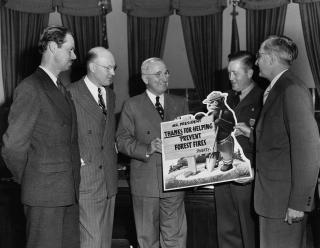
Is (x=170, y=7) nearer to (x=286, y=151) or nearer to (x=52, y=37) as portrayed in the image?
(x=52, y=37)

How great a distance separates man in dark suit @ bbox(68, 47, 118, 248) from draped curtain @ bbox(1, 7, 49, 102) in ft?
17.2

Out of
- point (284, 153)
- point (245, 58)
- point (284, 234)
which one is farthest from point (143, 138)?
point (284, 234)

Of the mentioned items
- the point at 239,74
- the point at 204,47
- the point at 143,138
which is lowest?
the point at 143,138

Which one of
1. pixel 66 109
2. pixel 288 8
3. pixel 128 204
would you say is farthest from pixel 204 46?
pixel 66 109

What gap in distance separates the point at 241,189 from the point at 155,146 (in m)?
0.74

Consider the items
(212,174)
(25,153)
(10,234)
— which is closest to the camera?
(25,153)

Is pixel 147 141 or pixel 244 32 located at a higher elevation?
pixel 244 32

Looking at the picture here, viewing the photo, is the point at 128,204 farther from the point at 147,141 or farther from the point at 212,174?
the point at 212,174

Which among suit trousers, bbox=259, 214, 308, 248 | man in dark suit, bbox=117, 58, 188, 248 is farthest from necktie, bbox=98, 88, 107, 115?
suit trousers, bbox=259, 214, 308, 248

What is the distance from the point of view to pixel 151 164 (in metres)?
3.46

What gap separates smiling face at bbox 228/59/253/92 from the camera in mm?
3447

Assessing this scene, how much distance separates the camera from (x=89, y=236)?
3258 millimetres

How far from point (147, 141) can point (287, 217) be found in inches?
49.6

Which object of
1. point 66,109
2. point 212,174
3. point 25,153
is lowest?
point 212,174
